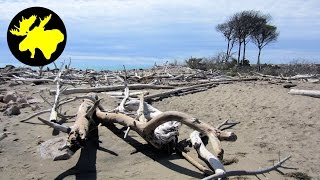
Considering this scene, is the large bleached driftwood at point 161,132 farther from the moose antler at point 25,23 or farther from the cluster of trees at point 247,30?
the cluster of trees at point 247,30

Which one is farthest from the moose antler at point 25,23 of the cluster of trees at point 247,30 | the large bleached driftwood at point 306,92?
the cluster of trees at point 247,30

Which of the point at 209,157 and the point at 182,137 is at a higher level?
the point at 209,157

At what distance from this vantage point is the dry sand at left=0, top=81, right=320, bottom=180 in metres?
5.06

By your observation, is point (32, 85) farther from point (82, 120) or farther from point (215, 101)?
point (82, 120)

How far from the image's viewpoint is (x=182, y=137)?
6488 millimetres

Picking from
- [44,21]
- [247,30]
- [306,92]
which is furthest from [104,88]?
[247,30]

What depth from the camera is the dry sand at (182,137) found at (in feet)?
16.6

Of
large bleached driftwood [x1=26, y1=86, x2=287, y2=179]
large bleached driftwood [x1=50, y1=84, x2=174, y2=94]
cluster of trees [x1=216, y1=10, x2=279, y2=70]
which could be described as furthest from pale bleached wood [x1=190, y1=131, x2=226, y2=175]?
cluster of trees [x1=216, y1=10, x2=279, y2=70]

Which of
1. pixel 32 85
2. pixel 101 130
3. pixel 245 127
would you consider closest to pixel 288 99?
pixel 245 127

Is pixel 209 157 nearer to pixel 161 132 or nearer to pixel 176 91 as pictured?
pixel 161 132

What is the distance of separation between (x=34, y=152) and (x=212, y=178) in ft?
9.53

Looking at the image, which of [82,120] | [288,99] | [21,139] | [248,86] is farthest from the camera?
[248,86]

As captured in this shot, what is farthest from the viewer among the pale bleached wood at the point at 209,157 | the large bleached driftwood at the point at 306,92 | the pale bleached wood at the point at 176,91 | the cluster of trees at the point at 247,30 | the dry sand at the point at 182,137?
the cluster of trees at the point at 247,30

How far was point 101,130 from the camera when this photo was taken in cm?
644
